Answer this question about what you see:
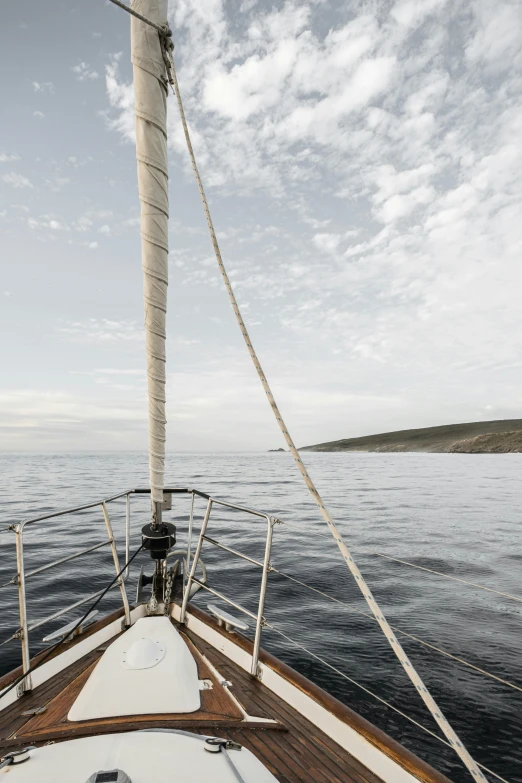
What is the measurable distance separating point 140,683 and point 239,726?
0.74 metres

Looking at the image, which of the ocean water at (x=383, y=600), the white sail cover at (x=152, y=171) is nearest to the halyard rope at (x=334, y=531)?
the white sail cover at (x=152, y=171)

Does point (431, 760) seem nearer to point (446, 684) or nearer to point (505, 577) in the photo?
point (446, 684)

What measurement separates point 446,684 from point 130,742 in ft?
14.6

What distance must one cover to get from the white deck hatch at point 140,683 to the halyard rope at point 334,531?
1501 mm

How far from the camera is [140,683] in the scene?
9.36 ft

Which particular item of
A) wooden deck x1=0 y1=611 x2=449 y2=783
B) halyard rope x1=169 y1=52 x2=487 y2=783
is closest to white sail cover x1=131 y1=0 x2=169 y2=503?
halyard rope x1=169 y1=52 x2=487 y2=783

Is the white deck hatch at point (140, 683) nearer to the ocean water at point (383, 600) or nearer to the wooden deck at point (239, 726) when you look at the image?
the wooden deck at point (239, 726)

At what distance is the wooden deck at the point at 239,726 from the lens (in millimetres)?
2342

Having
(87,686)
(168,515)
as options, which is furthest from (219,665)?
(168,515)

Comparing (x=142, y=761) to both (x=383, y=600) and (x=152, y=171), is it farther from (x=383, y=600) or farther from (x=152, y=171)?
(x=383, y=600)

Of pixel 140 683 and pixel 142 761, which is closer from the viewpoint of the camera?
pixel 142 761

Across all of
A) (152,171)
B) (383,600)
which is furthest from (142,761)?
(383,600)

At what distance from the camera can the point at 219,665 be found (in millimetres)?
3564

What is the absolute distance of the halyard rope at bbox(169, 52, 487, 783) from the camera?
76.2 inches
